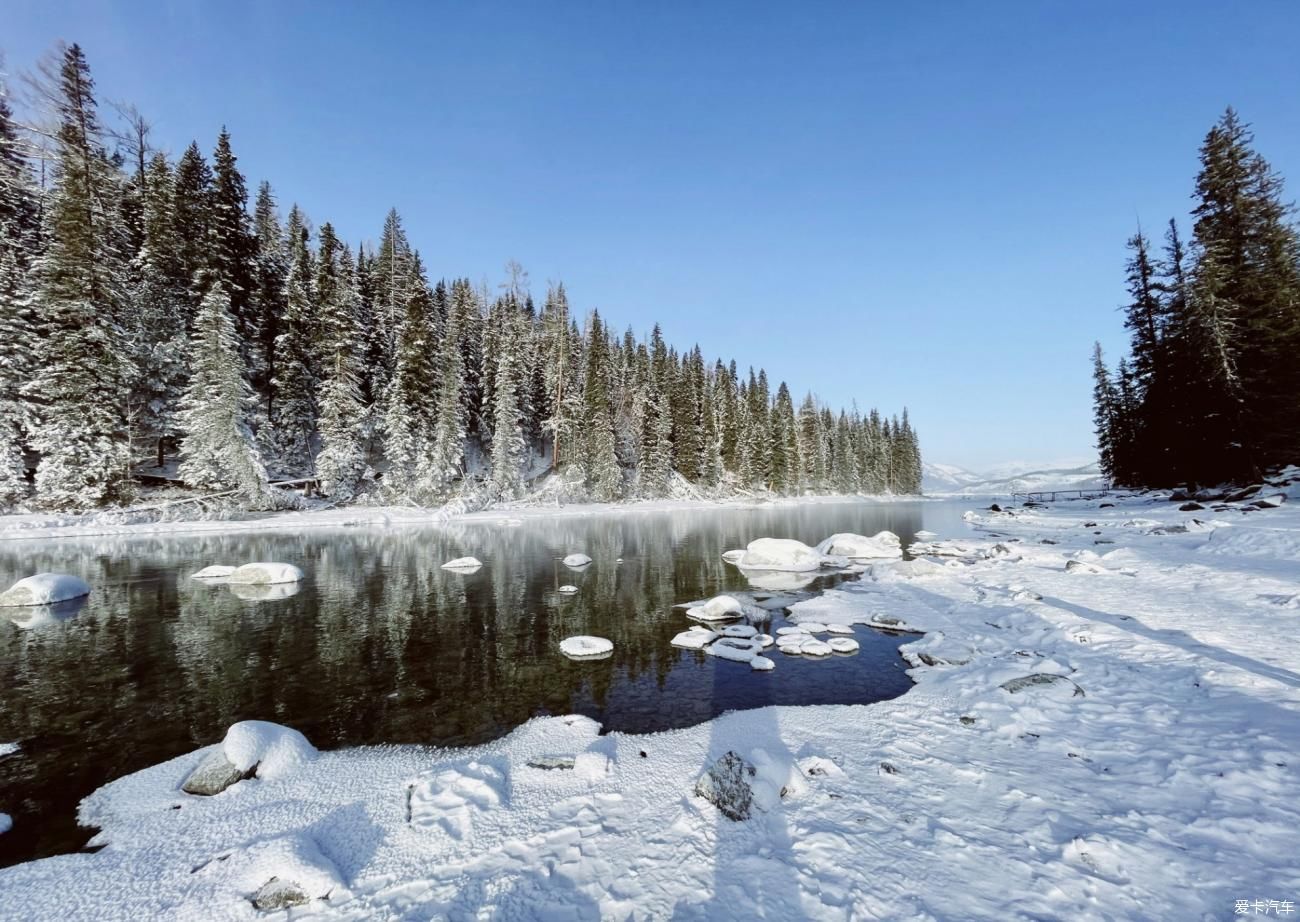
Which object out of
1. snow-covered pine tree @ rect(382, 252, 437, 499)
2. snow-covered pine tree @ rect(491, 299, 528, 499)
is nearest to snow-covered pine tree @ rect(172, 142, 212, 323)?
snow-covered pine tree @ rect(382, 252, 437, 499)

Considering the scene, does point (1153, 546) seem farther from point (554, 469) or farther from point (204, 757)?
point (554, 469)

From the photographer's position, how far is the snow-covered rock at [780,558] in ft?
68.9

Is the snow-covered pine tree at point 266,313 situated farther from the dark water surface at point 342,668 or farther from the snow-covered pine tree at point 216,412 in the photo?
the dark water surface at point 342,668

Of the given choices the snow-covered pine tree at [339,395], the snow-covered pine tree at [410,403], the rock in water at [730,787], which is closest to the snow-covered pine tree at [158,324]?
the snow-covered pine tree at [339,395]

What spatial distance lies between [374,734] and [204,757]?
6.26 ft

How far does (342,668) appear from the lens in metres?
9.92

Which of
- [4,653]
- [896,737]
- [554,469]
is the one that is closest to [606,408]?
[554,469]

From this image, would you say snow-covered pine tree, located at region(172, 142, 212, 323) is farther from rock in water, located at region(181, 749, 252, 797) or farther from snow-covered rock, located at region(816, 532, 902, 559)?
snow-covered rock, located at region(816, 532, 902, 559)

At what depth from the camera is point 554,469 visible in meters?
56.9

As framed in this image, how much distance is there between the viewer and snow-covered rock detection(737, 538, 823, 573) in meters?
21.0

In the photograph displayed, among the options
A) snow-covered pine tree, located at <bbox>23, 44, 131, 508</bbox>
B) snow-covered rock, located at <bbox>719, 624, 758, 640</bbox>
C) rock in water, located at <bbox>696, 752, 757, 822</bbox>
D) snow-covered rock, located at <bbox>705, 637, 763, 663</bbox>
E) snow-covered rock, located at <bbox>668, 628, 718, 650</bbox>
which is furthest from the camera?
snow-covered pine tree, located at <bbox>23, 44, 131, 508</bbox>

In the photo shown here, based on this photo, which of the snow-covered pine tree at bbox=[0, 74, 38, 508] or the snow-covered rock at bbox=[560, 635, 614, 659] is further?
the snow-covered pine tree at bbox=[0, 74, 38, 508]

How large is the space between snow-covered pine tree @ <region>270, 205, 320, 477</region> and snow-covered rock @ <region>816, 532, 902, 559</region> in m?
40.4

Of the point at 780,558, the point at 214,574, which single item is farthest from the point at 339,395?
the point at 780,558
